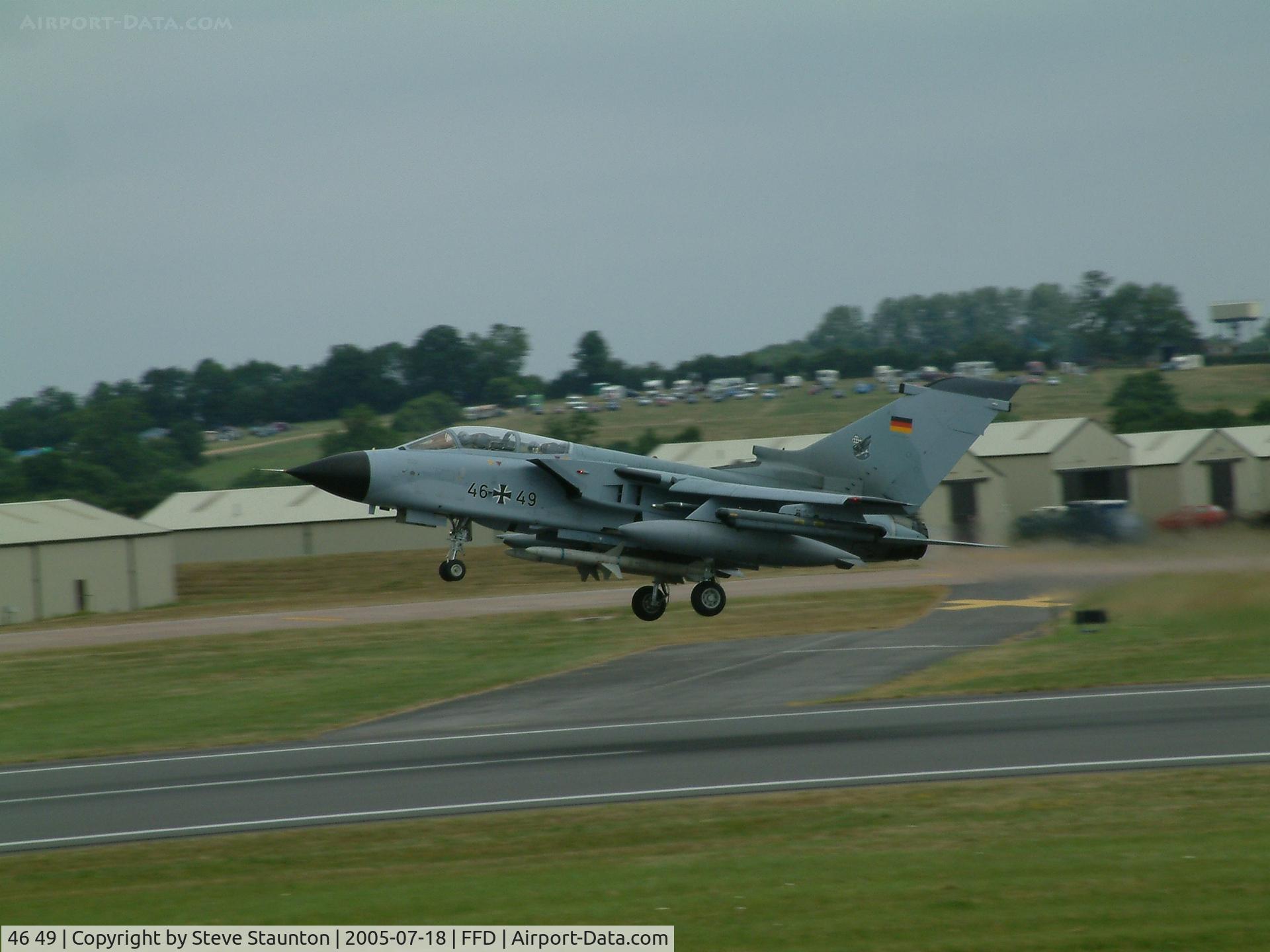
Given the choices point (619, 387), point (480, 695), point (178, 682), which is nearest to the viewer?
point (480, 695)

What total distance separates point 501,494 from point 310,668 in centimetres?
1919

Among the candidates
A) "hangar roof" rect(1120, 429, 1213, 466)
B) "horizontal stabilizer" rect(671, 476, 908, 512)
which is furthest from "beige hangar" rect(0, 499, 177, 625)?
"hangar roof" rect(1120, 429, 1213, 466)

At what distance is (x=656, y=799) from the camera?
886 inches

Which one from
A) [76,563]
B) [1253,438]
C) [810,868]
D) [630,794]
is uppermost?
[1253,438]

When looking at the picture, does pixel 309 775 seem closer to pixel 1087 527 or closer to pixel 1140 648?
pixel 1087 527

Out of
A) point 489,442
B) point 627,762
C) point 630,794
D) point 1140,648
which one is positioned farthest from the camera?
point 1140,648

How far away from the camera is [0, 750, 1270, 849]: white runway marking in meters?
22.0

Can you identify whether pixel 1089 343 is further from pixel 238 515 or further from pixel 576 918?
pixel 576 918

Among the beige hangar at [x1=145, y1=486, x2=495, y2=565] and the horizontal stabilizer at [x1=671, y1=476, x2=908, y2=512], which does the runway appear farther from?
the beige hangar at [x1=145, y1=486, x2=495, y2=565]

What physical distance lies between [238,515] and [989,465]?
38.8 m

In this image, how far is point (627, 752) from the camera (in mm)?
27484

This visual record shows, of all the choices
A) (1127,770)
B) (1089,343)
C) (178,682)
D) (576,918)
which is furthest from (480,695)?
(1089,343)

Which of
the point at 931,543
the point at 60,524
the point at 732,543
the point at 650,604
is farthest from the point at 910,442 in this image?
the point at 60,524

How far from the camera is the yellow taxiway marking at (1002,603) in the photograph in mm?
48125
